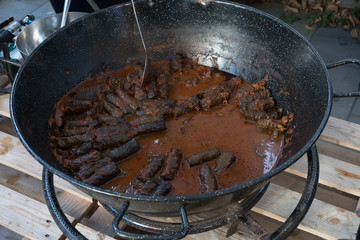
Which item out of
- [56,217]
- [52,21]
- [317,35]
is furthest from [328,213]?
[317,35]

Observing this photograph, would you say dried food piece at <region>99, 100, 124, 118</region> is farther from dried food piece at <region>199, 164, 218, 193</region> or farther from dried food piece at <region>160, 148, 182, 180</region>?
dried food piece at <region>199, 164, 218, 193</region>

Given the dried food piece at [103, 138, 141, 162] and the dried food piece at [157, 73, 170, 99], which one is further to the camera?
the dried food piece at [157, 73, 170, 99]

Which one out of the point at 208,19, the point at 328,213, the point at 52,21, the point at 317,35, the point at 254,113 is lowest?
the point at 317,35

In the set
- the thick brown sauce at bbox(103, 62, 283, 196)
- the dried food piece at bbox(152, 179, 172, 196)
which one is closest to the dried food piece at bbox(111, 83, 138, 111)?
the thick brown sauce at bbox(103, 62, 283, 196)

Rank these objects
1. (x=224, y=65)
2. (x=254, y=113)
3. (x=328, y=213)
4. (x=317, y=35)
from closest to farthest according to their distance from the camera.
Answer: (x=328, y=213)
(x=254, y=113)
(x=224, y=65)
(x=317, y=35)

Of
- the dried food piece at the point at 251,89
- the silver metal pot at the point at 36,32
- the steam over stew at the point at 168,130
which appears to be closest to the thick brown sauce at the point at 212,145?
the steam over stew at the point at 168,130

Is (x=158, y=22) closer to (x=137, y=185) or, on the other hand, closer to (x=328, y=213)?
(x=137, y=185)

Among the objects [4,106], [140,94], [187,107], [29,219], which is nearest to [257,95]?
[187,107]
